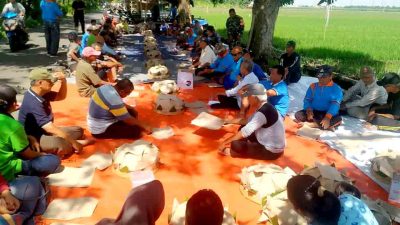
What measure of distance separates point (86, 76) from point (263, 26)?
606cm

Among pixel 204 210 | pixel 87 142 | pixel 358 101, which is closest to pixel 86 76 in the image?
pixel 87 142

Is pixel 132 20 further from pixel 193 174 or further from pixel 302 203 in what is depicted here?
pixel 302 203

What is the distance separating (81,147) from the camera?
4.58m

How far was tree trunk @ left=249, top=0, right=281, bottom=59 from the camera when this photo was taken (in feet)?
33.8

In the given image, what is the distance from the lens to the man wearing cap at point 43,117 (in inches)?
152

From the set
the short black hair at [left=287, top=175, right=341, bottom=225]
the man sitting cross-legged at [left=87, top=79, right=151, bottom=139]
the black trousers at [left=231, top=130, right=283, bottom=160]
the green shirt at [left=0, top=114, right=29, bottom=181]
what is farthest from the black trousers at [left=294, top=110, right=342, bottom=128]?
the green shirt at [left=0, top=114, right=29, bottom=181]

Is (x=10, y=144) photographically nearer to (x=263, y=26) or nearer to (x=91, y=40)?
(x=91, y=40)

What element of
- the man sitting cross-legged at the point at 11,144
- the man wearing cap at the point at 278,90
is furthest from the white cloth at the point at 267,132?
the man sitting cross-legged at the point at 11,144

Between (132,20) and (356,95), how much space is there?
19644mm

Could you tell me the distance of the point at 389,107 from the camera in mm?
5969

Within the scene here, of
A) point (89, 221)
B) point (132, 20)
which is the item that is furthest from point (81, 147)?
point (132, 20)

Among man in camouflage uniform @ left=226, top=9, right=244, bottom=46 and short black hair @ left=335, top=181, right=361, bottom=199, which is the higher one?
man in camouflage uniform @ left=226, top=9, right=244, bottom=46

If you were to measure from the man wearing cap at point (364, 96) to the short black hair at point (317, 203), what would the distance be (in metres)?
4.30

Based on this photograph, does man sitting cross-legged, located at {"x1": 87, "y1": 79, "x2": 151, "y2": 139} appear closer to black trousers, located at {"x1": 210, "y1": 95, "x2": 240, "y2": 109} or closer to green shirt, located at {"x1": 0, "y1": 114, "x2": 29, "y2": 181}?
green shirt, located at {"x1": 0, "y1": 114, "x2": 29, "y2": 181}
